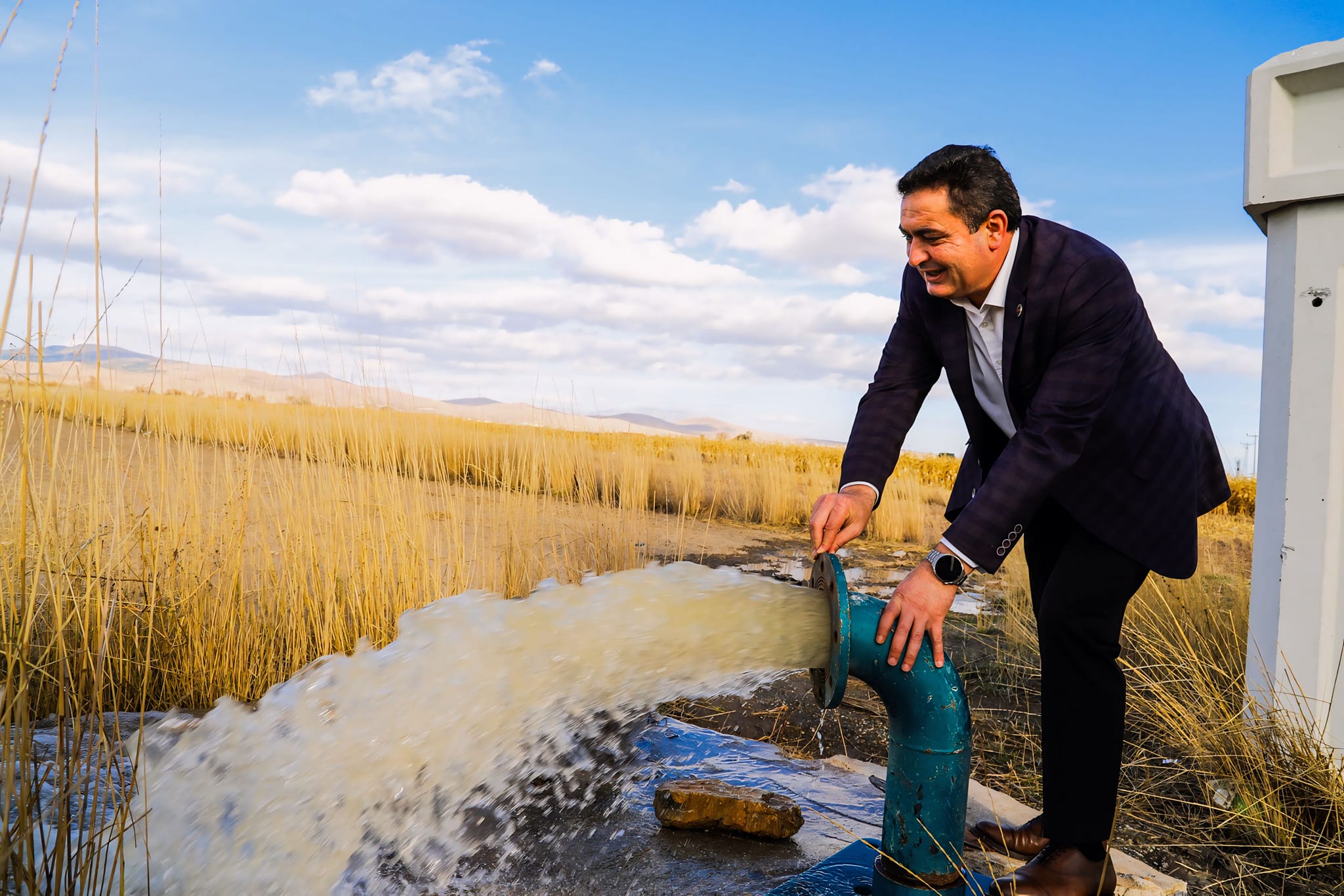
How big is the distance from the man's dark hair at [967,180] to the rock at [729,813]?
1548 millimetres

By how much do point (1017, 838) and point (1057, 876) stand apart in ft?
0.92

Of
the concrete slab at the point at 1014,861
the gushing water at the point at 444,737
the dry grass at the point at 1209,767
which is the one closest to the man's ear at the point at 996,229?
the gushing water at the point at 444,737

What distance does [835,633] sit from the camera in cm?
183

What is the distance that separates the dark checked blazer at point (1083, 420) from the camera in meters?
1.87

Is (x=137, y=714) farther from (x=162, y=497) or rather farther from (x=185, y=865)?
(x=185, y=865)

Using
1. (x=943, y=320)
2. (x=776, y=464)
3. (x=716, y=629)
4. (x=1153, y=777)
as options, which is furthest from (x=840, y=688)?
(x=776, y=464)

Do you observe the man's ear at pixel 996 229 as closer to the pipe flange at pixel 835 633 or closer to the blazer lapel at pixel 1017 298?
the blazer lapel at pixel 1017 298

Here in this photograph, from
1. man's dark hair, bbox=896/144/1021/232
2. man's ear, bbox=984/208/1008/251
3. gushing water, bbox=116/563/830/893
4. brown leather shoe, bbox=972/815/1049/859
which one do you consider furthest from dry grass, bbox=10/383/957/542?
brown leather shoe, bbox=972/815/1049/859

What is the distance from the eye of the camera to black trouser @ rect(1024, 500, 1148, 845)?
2.01 m

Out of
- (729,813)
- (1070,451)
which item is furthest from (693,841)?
(1070,451)

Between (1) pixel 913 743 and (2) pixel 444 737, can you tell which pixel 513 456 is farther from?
(1) pixel 913 743

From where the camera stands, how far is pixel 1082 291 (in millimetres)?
1987

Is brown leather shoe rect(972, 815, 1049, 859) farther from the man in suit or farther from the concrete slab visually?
the man in suit

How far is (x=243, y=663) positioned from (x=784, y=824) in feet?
7.11
